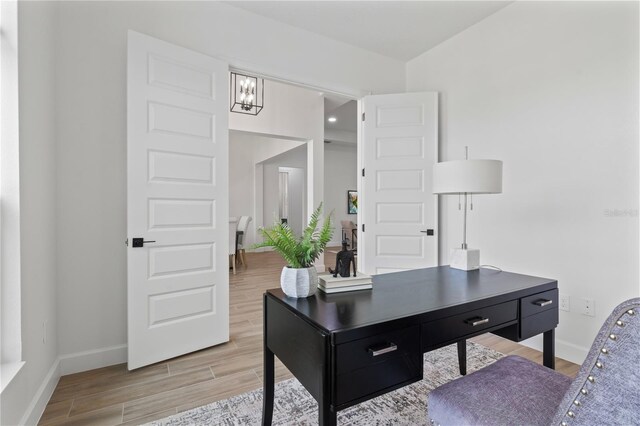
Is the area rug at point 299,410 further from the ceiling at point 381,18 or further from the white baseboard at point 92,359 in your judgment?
the ceiling at point 381,18

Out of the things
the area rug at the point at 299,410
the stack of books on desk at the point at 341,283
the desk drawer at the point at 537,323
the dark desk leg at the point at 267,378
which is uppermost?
the stack of books on desk at the point at 341,283

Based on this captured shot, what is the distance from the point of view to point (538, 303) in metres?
1.53

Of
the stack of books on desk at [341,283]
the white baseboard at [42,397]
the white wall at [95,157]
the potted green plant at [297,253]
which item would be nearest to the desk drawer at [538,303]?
the stack of books on desk at [341,283]

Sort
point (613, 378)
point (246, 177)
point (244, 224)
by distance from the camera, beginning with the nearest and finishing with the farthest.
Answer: point (613, 378), point (244, 224), point (246, 177)

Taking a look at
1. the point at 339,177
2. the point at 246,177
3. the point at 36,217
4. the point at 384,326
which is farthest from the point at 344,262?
the point at 339,177

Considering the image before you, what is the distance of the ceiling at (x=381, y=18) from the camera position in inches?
104

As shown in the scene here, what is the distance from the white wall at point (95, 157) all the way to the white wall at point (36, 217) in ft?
0.28

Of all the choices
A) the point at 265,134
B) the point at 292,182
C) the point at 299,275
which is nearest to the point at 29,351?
the point at 299,275

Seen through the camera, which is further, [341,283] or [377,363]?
[341,283]

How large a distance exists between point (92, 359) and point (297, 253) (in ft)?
6.09

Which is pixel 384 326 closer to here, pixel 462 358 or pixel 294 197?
pixel 462 358

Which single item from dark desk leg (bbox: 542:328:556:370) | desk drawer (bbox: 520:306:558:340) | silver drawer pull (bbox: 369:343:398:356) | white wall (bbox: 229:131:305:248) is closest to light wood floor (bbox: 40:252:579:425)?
dark desk leg (bbox: 542:328:556:370)

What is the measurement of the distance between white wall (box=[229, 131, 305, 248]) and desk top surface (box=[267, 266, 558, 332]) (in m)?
6.60

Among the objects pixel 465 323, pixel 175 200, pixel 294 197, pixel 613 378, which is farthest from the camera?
pixel 294 197
